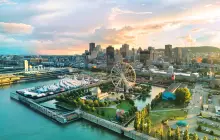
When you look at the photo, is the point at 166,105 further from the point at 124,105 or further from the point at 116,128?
the point at 116,128

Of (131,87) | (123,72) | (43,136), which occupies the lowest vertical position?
(43,136)

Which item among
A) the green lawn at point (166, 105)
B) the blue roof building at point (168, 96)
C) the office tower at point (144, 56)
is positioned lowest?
the green lawn at point (166, 105)

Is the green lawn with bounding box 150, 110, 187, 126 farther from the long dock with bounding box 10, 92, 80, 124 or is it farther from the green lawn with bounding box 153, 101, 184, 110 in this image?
the long dock with bounding box 10, 92, 80, 124

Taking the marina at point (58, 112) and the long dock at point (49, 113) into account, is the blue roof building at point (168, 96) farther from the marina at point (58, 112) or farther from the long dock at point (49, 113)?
the long dock at point (49, 113)

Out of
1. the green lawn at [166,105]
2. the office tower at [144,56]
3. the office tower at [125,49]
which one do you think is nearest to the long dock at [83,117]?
the green lawn at [166,105]

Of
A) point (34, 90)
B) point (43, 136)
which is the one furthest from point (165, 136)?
point (34, 90)

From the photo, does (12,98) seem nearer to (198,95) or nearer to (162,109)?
(162,109)


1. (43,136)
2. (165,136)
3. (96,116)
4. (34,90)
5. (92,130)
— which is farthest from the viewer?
(34,90)

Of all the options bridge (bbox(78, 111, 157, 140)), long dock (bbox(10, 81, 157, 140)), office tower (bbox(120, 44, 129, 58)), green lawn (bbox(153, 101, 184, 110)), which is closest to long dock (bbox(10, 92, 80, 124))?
long dock (bbox(10, 81, 157, 140))
